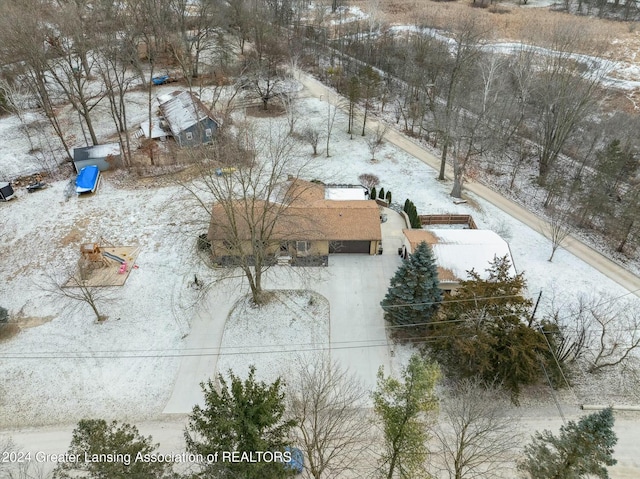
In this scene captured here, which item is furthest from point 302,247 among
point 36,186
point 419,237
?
point 36,186

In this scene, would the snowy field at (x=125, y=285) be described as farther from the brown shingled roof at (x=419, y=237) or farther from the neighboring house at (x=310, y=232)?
the brown shingled roof at (x=419, y=237)

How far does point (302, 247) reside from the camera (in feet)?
85.9

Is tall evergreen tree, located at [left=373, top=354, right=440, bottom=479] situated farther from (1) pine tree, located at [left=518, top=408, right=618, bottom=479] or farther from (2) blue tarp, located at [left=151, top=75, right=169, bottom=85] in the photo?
(2) blue tarp, located at [left=151, top=75, right=169, bottom=85]

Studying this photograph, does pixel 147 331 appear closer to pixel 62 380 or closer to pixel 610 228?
pixel 62 380

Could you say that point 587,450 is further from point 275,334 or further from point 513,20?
point 513,20

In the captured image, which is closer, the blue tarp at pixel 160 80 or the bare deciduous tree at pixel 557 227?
the bare deciduous tree at pixel 557 227

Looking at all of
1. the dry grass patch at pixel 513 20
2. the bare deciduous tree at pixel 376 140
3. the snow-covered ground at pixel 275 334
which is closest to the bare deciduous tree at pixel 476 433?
the snow-covered ground at pixel 275 334

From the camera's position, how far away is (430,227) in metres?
29.6

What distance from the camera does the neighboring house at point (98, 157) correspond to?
33875 mm

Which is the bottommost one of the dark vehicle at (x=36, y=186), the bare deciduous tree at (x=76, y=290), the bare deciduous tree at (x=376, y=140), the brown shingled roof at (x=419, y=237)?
the bare deciduous tree at (x=76, y=290)

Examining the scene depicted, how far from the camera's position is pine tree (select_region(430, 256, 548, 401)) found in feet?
57.7

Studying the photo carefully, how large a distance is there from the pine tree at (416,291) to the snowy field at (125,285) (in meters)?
4.19

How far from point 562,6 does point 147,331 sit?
268 ft

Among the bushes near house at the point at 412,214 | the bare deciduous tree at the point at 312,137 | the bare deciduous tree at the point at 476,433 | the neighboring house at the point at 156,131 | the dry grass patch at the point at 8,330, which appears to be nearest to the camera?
the bare deciduous tree at the point at 476,433
